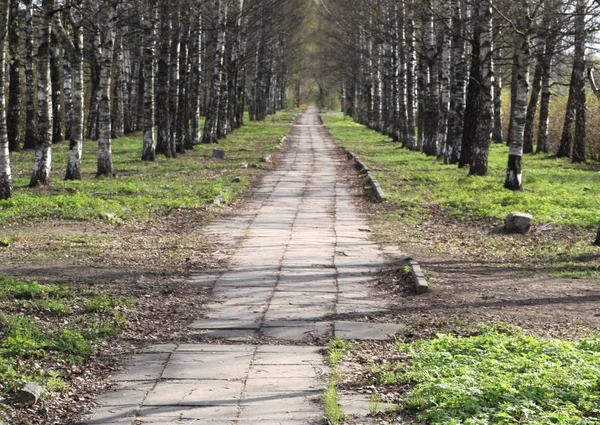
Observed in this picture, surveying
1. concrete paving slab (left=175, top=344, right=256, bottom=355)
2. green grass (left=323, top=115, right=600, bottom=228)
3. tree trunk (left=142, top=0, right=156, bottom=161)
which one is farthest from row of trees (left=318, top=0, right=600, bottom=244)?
concrete paving slab (left=175, top=344, right=256, bottom=355)

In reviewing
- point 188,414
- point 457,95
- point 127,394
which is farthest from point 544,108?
point 188,414

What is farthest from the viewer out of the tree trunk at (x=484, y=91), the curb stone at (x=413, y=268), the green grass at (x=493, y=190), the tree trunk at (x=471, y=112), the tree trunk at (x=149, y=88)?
the tree trunk at (x=149, y=88)

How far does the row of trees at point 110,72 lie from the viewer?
17520 mm

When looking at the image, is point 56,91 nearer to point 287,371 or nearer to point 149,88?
point 149,88

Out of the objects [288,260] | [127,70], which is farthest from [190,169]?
[127,70]

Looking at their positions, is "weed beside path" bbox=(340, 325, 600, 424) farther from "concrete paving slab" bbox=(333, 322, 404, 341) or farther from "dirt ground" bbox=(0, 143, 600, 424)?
"dirt ground" bbox=(0, 143, 600, 424)

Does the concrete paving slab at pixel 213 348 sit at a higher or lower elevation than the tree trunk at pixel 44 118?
lower

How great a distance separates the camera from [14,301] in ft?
26.2

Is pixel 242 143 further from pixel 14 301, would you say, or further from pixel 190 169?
pixel 14 301

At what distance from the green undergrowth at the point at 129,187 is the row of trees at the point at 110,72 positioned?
0.72 meters

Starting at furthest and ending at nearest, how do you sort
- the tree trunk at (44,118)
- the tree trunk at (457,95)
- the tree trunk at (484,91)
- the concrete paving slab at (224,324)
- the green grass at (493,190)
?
the tree trunk at (457,95)
the tree trunk at (484,91)
the tree trunk at (44,118)
the green grass at (493,190)
the concrete paving slab at (224,324)

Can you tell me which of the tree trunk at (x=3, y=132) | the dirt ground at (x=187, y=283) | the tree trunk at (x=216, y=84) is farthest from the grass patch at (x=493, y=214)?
the tree trunk at (x=216, y=84)

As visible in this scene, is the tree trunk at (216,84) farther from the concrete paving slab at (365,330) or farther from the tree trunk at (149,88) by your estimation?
the concrete paving slab at (365,330)

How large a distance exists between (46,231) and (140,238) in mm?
1458
